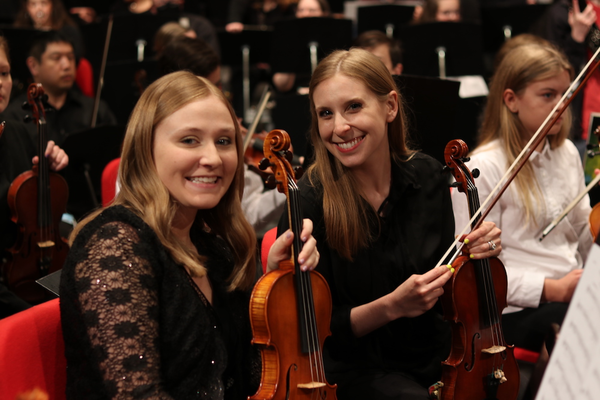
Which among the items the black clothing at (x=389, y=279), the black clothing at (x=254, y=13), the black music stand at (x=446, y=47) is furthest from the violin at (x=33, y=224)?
the black clothing at (x=254, y=13)

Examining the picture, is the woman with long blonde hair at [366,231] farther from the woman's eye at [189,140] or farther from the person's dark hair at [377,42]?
the person's dark hair at [377,42]

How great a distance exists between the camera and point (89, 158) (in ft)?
10.8

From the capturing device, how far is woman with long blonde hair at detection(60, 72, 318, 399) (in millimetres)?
1201

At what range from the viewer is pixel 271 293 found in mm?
1325

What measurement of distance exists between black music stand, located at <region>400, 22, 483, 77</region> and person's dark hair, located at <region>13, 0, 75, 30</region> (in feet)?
9.84

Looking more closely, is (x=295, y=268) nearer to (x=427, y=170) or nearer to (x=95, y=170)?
(x=427, y=170)

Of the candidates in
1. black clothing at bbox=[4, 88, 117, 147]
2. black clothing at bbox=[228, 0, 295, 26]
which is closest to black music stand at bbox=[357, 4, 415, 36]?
black clothing at bbox=[228, 0, 295, 26]

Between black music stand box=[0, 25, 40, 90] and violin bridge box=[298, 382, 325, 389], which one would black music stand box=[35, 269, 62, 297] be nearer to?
violin bridge box=[298, 382, 325, 389]

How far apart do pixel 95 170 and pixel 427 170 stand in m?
2.11

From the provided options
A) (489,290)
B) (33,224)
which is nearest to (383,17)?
(33,224)

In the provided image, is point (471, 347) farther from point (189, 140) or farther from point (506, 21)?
point (506, 21)

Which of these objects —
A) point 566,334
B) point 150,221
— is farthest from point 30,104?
point 566,334

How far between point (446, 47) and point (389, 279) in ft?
9.71

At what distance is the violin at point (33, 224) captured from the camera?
8.23ft
